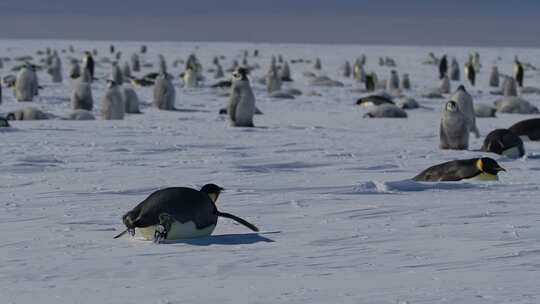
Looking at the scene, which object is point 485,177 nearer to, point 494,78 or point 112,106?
point 112,106

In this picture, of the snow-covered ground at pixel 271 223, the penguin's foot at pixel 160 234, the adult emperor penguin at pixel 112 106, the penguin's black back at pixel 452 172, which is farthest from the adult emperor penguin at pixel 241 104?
the penguin's foot at pixel 160 234

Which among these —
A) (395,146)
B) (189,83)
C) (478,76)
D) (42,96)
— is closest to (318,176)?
(395,146)

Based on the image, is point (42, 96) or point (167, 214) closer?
point (167, 214)

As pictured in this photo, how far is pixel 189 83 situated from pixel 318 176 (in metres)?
22.2

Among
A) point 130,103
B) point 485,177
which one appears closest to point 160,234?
point 485,177

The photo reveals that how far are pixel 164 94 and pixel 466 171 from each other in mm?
12446

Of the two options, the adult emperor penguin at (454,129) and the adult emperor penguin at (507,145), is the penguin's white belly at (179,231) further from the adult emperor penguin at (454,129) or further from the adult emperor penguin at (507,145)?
the adult emperor penguin at (454,129)

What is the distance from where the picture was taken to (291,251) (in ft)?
18.0

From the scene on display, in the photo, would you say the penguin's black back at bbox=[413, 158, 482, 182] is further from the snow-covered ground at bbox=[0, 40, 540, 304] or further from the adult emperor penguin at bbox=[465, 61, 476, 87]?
the adult emperor penguin at bbox=[465, 61, 476, 87]

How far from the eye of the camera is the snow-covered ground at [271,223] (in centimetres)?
451

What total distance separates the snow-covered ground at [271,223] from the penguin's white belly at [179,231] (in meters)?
0.07

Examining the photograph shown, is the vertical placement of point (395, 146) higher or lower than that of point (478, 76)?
lower

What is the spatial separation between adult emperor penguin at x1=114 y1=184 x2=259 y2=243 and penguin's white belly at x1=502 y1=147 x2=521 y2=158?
5.99 m

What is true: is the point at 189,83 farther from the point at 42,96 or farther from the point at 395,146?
the point at 395,146
